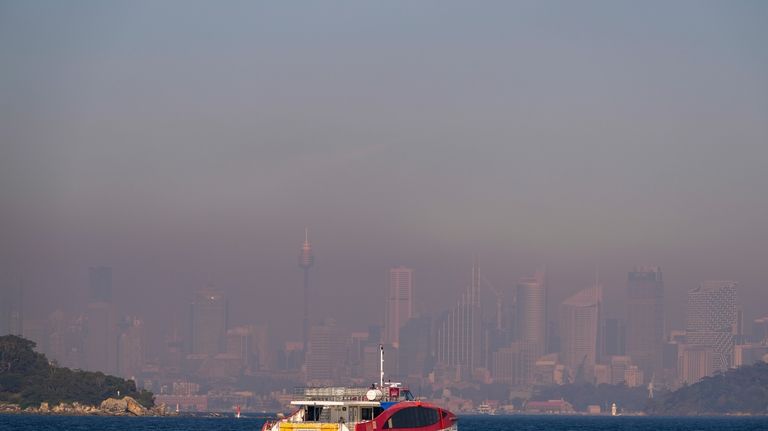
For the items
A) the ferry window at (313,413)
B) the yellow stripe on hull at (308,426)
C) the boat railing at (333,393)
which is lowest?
the yellow stripe on hull at (308,426)

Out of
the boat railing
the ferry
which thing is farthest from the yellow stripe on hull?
the boat railing

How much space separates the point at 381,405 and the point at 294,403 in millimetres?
7701

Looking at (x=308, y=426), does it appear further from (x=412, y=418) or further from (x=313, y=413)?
(x=412, y=418)

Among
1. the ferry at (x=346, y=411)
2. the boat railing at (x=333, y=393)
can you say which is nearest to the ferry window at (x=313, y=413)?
the ferry at (x=346, y=411)

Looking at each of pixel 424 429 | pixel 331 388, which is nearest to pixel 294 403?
pixel 331 388

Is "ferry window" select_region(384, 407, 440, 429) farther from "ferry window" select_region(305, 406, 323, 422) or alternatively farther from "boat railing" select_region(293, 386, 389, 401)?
"ferry window" select_region(305, 406, 323, 422)

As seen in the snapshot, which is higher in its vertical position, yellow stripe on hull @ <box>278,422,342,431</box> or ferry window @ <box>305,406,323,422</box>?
ferry window @ <box>305,406,323,422</box>

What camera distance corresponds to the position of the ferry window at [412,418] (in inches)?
4550

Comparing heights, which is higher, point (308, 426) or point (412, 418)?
point (412, 418)

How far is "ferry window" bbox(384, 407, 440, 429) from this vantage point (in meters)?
116

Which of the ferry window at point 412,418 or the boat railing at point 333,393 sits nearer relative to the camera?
the boat railing at point 333,393

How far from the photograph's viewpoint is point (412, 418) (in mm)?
118938

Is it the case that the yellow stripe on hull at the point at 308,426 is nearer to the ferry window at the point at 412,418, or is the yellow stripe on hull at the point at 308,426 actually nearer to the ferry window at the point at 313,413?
the ferry window at the point at 313,413

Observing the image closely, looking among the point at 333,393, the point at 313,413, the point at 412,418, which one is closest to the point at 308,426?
the point at 313,413
